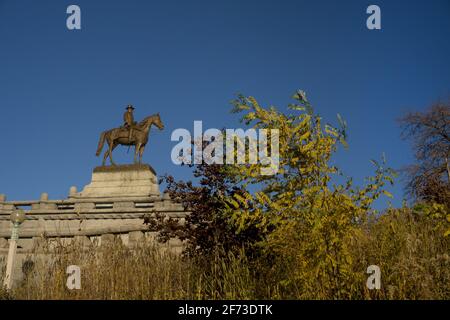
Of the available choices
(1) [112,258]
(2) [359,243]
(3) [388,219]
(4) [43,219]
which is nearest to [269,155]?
(2) [359,243]

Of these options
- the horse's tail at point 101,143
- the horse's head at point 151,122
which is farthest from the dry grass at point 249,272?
the horse's tail at point 101,143

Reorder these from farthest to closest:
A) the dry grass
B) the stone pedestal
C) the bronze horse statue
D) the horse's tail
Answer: the horse's tail → the bronze horse statue → the stone pedestal → the dry grass

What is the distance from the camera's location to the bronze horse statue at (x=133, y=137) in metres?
22.1

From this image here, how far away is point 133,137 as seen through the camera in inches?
873

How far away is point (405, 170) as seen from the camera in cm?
1964

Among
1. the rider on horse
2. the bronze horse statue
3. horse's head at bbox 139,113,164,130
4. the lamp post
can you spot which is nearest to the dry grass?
the lamp post

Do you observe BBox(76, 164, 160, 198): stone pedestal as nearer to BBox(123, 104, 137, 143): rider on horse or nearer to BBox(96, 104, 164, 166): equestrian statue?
BBox(96, 104, 164, 166): equestrian statue

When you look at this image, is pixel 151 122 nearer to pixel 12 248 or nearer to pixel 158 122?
pixel 158 122

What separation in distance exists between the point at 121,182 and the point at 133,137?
8.32 ft

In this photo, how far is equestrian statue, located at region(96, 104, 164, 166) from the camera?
22.1 metres

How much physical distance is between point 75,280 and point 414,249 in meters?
4.91

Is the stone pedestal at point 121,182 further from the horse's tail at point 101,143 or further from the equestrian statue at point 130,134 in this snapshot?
the horse's tail at point 101,143

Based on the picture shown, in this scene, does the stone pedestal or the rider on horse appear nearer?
the stone pedestal
